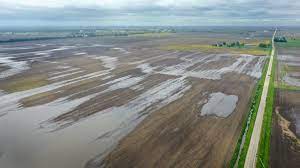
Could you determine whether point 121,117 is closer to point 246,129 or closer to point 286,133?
point 246,129

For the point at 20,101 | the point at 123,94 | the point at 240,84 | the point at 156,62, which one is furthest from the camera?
the point at 156,62

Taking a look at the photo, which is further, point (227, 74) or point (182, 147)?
point (227, 74)

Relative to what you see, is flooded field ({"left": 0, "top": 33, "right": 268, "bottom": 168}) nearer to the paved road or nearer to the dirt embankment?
the paved road

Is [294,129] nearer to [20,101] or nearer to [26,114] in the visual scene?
[26,114]

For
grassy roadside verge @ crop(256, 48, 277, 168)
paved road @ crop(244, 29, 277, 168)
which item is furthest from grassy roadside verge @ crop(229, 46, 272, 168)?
grassy roadside verge @ crop(256, 48, 277, 168)

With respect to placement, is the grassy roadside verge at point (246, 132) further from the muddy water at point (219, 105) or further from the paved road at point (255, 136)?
the muddy water at point (219, 105)

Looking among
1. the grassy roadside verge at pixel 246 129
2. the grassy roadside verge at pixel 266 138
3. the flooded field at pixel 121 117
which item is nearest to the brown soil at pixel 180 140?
the flooded field at pixel 121 117

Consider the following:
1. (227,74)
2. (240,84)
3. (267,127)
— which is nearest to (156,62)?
(227,74)

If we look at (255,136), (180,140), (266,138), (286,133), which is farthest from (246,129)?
(180,140)
